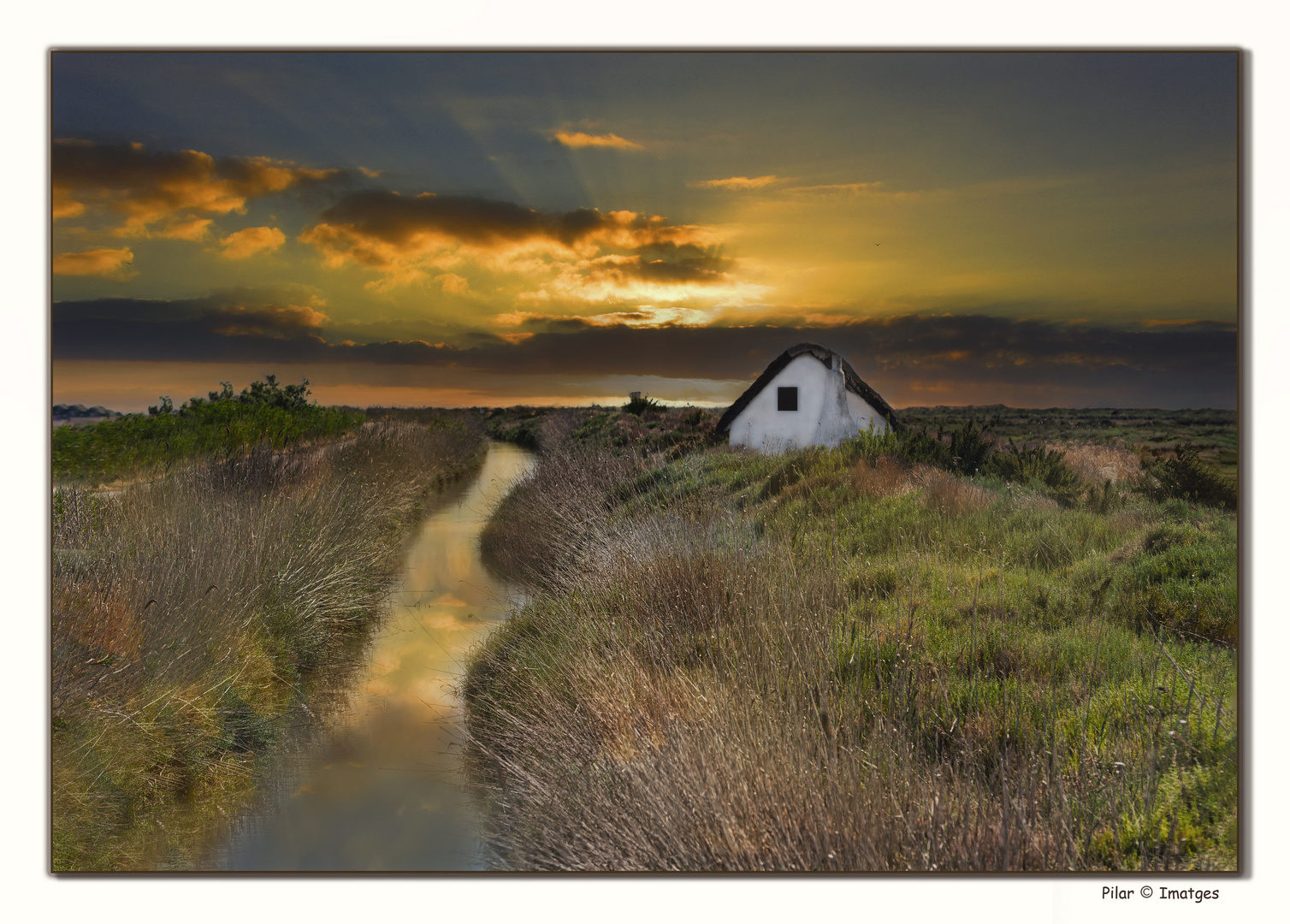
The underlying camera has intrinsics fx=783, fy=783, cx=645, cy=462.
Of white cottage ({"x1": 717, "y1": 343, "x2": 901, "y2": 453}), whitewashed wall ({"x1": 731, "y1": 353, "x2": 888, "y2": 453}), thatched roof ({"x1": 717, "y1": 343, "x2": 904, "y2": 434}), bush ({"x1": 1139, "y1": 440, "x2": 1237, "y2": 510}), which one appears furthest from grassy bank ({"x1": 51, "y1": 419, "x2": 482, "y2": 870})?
thatched roof ({"x1": 717, "y1": 343, "x2": 904, "y2": 434})

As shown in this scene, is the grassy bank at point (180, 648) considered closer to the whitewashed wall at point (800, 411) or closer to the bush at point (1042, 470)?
the bush at point (1042, 470)

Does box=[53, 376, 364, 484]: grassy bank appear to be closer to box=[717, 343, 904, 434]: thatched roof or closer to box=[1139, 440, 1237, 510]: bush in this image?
box=[1139, 440, 1237, 510]: bush

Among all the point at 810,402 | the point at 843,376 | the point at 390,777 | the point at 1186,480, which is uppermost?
the point at 843,376

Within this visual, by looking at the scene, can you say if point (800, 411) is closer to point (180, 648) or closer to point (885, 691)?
point (885, 691)

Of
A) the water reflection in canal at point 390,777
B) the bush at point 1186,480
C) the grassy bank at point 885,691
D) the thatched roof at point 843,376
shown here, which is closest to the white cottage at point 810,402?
the thatched roof at point 843,376

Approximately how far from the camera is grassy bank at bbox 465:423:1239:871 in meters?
3.24

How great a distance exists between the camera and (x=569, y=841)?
12.7ft

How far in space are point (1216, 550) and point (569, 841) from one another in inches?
171

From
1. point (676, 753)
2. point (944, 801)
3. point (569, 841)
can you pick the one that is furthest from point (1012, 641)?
point (569, 841)

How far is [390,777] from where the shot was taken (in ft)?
19.4

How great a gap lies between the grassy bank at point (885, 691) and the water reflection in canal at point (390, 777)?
1.07ft

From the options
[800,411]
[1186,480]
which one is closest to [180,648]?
[1186,480]

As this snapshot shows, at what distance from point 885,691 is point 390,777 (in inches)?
146

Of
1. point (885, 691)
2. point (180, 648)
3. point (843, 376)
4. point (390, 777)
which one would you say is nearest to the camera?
point (885, 691)
